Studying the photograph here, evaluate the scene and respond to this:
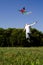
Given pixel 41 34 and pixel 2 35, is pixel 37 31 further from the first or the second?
pixel 2 35

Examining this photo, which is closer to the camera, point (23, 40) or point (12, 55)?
point (12, 55)

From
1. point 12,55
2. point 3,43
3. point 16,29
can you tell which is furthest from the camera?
point 16,29

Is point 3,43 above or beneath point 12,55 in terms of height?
above

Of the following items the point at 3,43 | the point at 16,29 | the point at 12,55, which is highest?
the point at 16,29

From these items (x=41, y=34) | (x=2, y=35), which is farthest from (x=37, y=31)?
(x=2, y=35)

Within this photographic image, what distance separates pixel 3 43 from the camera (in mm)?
17766

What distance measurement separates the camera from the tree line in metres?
17.9

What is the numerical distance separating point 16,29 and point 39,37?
197cm

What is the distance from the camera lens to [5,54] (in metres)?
10.9

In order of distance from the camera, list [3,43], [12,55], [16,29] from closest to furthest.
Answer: [12,55], [3,43], [16,29]

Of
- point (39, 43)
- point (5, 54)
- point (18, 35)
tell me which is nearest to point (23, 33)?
point (18, 35)

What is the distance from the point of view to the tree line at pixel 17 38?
17.9 metres

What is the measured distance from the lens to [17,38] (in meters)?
18.1

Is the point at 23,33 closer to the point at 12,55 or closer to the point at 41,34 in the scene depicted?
the point at 41,34
